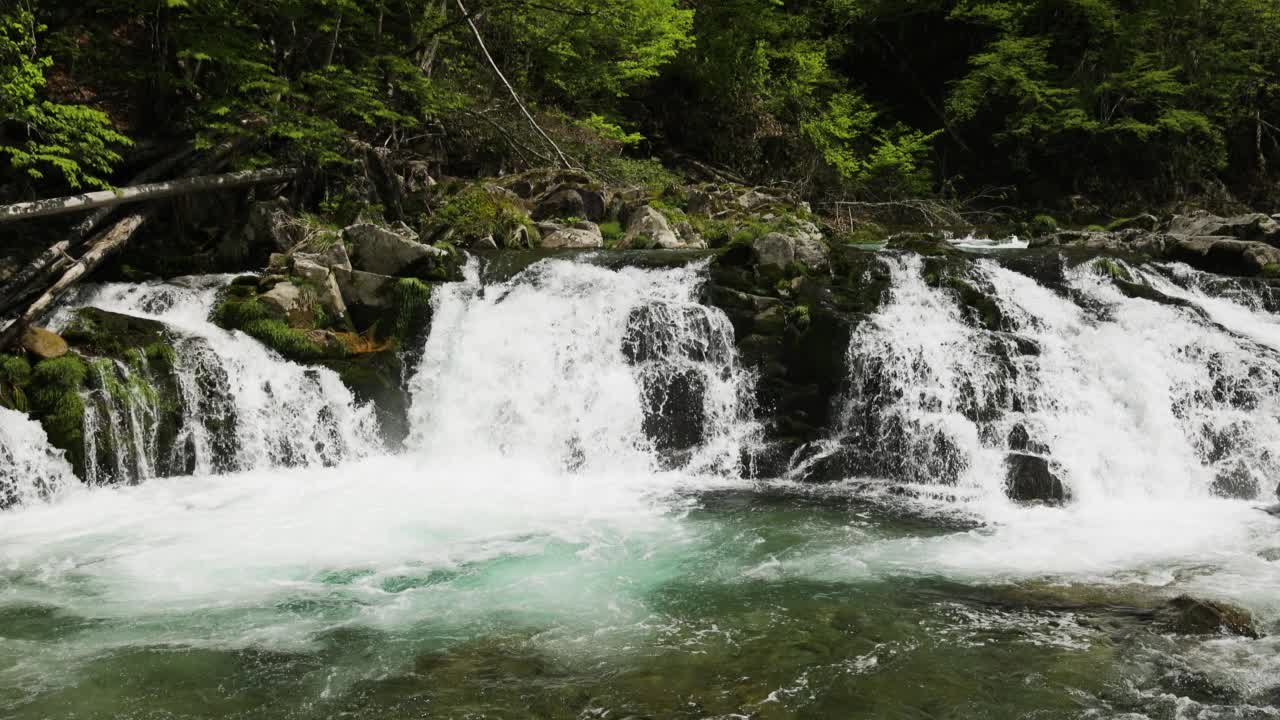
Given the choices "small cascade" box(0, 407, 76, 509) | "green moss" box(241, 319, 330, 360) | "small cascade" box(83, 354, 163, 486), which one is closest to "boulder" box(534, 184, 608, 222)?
"green moss" box(241, 319, 330, 360)

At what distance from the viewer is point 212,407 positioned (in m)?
10.3

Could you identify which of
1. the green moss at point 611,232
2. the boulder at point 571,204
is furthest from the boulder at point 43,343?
the boulder at point 571,204

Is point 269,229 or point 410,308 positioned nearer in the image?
point 410,308

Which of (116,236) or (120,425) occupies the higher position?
(116,236)

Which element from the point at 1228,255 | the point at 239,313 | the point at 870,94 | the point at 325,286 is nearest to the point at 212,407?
the point at 239,313

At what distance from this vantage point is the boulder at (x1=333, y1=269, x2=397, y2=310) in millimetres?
12516

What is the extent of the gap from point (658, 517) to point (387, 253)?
667cm

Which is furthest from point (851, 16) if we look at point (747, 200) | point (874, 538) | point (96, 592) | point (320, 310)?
point (96, 592)

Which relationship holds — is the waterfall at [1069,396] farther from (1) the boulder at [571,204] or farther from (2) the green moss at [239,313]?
(2) the green moss at [239,313]

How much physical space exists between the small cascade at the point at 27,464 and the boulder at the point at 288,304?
3253mm

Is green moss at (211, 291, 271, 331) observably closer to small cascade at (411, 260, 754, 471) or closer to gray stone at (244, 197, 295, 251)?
small cascade at (411, 260, 754, 471)

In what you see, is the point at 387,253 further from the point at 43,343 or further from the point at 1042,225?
the point at 1042,225

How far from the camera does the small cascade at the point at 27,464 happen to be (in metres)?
8.71

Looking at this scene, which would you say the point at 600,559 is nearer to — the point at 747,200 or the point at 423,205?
the point at 423,205
